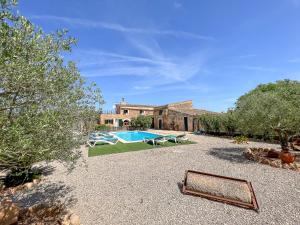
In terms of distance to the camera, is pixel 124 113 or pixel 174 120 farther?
pixel 124 113

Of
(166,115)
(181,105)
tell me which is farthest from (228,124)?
(181,105)

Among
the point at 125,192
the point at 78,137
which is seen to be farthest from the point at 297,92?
the point at 78,137

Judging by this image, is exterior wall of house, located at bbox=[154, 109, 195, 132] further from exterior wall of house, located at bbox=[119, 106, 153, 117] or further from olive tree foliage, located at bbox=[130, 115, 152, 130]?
exterior wall of house, located at bbox=[119, 106, 153, 117]

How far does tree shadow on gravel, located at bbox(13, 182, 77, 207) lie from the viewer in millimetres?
6992

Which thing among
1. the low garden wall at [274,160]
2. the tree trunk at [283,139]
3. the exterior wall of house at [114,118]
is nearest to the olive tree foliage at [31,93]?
the low garden wall at [274,160]

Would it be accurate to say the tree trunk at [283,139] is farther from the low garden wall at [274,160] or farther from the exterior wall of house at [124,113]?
the exterior wall of house at [124,113]

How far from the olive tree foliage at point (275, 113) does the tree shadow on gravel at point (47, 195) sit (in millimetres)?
10426

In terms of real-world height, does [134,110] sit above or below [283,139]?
above

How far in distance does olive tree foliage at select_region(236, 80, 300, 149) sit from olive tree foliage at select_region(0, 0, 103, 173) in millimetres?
10257

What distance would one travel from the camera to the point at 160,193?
7422mm

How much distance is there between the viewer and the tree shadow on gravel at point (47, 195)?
6.99 meters

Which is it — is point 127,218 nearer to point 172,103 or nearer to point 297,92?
point 297,92

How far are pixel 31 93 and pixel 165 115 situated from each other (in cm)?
3819

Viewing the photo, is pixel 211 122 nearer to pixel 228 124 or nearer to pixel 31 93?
pixel 228 124
